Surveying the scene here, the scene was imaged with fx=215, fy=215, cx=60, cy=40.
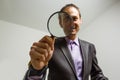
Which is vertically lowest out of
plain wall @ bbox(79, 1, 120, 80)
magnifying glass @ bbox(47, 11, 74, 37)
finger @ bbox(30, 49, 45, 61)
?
plain wall @ bbox(79, 1, 120, 80)

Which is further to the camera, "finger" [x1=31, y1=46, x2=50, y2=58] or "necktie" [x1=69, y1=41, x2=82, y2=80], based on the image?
"necktie" [x1=69, y1=41, x2=82, y2=80]

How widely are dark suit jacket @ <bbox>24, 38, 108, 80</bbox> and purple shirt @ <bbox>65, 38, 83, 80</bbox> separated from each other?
0.8 inches

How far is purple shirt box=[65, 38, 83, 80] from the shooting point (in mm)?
1226

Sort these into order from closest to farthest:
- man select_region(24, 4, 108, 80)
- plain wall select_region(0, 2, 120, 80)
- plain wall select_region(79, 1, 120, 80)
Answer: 1. man select_region(24, 4, 108, 80)
2. plain wall select_region(0, 2, 120, 80)
3. plain wall select_region(79, 1, 120, 80)

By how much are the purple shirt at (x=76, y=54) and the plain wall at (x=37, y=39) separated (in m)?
0.72

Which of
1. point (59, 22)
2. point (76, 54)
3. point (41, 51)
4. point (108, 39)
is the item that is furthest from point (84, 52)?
point (108, 39)

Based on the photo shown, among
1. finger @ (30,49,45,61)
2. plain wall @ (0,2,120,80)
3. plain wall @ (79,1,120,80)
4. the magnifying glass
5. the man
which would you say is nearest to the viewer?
finger @ (30,49,45,61)

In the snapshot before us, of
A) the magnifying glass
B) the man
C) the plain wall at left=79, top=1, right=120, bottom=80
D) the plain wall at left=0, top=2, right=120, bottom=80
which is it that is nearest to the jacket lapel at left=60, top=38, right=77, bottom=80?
the man

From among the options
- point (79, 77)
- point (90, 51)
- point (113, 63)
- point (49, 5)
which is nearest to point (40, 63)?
point (79, 77)

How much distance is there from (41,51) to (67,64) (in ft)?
1.33

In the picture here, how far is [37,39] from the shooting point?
80.4 inches

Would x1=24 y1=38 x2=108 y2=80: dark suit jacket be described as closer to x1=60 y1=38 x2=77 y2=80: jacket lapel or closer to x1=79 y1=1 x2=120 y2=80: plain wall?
x1=60 y1=38 x2=77 y2=80: jacket lapel

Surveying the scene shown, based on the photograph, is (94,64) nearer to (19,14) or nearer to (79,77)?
(79,77)

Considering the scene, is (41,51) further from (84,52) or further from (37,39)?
(37,39)
